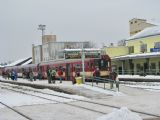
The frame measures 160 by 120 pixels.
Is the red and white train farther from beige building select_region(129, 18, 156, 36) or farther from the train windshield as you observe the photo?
beige building select_region(129, 18, 156, 36)

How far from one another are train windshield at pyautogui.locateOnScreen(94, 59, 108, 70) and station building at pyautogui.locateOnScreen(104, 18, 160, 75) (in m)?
10.5

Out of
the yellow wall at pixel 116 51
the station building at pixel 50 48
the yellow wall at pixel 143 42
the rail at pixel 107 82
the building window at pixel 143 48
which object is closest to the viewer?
the rail at pixel 107 82

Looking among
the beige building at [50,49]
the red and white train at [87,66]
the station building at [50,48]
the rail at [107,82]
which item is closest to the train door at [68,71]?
the red and white train at [87,66]

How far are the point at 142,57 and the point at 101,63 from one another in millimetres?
13562

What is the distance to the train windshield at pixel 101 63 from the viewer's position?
4803cm

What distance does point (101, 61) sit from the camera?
48.6 m

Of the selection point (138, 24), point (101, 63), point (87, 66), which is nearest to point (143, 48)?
point (101, 63)

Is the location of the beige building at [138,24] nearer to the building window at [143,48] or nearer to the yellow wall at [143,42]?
the yellow wall at [143,42]

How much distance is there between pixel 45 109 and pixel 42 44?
4249 inches

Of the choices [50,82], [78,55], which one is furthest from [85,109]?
[78,55]

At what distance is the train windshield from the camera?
158 feet

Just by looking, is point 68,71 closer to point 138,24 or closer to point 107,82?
point 107,82

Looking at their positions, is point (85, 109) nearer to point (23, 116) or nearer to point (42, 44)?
point (23, 116)

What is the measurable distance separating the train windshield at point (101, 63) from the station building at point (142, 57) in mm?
10548
